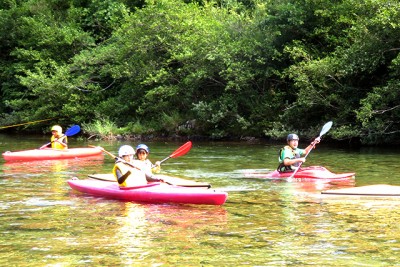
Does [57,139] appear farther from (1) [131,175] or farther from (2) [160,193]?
(2) [160,193]

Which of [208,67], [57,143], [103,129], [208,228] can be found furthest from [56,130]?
[208,228]

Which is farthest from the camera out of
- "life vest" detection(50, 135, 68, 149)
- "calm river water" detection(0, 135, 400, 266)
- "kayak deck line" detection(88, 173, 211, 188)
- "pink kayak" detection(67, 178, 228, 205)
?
"life vest" detection(50, 135, 68, 149)

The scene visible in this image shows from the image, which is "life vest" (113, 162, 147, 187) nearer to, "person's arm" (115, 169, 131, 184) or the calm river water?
"person's arm" (115, 169, 131, 184)

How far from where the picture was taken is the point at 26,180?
40.5 feet

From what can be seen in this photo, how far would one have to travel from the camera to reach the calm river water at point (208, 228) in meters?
6.39

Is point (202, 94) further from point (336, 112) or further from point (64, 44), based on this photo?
point (64, 44)

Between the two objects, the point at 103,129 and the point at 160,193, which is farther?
the point at 103,129

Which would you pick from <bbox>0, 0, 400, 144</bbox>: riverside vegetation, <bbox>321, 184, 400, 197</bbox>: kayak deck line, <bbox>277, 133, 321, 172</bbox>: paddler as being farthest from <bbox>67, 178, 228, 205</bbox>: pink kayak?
<bbox>0, 0, 400, 144</bbox>: riverside vegetation

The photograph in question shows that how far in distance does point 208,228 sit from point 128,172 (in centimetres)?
229

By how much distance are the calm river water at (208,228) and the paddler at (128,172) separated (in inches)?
15.6

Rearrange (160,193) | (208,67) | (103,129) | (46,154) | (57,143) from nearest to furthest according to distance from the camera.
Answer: (160,193) → (46,154) → (57,143) → (208,67) → (103,129)

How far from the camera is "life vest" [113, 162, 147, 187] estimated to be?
9.71 meters

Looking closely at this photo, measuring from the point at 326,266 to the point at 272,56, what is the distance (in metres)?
15.2

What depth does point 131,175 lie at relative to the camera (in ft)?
32.2
